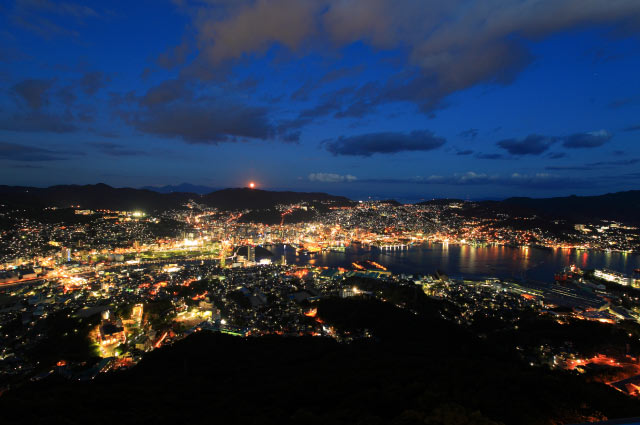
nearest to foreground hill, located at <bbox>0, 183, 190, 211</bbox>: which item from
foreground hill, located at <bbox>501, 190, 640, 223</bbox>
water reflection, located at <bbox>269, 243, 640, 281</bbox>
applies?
water reflection, located at <bbox>269, 243, 640, 281</bbox>

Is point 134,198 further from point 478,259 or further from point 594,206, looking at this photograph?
point 594,206

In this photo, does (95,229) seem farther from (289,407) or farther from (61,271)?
(289,407)

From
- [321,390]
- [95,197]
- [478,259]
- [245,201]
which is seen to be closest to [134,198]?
[95,197]

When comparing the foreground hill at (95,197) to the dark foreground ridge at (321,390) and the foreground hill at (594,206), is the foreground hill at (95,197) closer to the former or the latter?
the dark foreground ridge at (321,390)

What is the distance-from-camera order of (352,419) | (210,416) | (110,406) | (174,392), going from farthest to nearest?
(174,392) < (110,406) < (210,416) < (352,419)

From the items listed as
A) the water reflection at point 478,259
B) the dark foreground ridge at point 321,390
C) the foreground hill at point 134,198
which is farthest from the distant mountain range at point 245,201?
the dark foreground ridge at point 321,390

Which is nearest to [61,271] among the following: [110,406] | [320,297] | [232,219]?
[320,297]
